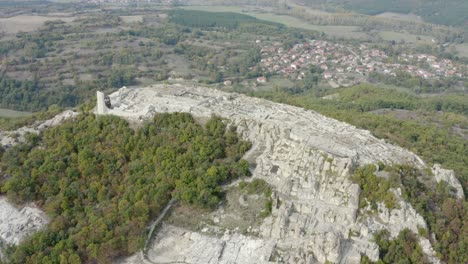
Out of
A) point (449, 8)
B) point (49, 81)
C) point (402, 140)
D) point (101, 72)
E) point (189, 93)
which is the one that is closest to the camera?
point (402, 140)

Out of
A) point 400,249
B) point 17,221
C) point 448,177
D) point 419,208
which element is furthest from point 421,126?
point 17,221

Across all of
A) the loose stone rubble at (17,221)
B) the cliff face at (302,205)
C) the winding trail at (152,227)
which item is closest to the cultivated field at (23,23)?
the loose stone rubble at (17,221)

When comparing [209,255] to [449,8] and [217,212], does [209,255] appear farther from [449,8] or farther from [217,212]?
[449,8]

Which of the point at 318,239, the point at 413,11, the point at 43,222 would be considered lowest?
the point at 413,11

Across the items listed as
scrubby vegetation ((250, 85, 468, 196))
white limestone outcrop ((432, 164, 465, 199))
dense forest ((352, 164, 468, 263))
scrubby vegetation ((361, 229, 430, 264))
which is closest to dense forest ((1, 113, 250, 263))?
dense forest ((352, 164, 468, 263))

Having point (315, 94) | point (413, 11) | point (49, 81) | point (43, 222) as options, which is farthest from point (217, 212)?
point (413, 11)
